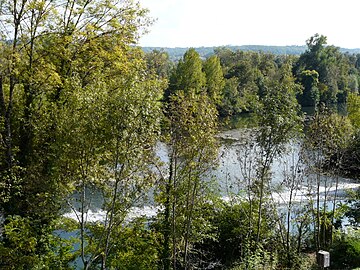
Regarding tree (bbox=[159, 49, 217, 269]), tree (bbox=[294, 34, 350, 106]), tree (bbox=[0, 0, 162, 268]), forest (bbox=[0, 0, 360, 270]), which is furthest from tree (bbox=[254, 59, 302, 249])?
tree (bbox=[294, 34, 350, 106])

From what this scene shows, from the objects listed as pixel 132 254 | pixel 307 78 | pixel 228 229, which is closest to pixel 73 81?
pixel 132 254

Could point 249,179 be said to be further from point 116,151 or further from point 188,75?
point 188,75

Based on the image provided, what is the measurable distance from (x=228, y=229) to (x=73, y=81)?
633cm

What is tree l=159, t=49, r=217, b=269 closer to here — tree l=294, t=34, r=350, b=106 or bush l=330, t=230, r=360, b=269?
bush l=330, t=230, r=360, b=269

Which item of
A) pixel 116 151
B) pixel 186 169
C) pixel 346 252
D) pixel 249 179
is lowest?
pixel 346 252

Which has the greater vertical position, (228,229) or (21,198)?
(21,198)

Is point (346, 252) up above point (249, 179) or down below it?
below

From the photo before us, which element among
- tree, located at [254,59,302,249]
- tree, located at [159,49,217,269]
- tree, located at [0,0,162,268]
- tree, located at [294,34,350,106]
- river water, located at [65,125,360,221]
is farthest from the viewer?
tree, located at [294,34,350,106]

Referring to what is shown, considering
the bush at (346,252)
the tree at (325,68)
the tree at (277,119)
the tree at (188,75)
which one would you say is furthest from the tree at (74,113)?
the tree at (325,68)

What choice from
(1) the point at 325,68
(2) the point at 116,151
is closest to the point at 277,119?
(2) the point at 116,151

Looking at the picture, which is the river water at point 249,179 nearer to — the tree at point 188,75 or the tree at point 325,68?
the tree at point 188,75

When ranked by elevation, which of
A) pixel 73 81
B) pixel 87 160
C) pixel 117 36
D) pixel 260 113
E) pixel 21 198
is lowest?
pixel 21 198

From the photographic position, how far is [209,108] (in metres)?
10.2

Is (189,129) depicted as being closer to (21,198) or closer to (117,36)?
(117,36)
